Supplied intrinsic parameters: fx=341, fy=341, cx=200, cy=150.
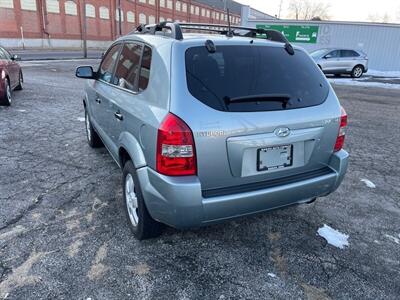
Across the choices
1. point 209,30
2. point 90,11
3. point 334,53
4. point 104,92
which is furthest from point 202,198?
point 90,11

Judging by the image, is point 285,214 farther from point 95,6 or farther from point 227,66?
point 95,6

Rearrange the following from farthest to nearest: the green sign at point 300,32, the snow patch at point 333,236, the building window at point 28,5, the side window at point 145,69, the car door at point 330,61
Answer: the building window at point 28,5 < the green sign at point 300,32 < the car door at point 330,61 < the snow patch at point 333,236 < the side window at point 145,69

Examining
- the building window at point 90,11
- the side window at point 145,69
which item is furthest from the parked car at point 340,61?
the building window at point 90,11

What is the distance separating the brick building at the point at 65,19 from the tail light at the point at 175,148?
30982mm

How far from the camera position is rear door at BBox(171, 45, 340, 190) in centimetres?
243

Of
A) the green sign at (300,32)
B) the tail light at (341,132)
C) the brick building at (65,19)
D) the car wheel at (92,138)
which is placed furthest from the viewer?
the brick building at (65,19)

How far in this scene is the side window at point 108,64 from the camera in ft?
13.2

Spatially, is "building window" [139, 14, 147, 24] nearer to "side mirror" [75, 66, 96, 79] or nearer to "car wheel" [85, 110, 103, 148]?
"car wheel" [85, 110, 103, 148]

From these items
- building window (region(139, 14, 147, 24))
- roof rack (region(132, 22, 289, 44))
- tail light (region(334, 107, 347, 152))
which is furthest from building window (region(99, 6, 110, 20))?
tail light (region(334, 107, 347, 152))

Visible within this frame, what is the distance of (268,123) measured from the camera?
2.56 m

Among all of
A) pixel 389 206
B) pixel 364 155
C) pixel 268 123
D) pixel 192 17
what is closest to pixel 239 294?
pixel 268 123

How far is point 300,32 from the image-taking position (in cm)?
2448

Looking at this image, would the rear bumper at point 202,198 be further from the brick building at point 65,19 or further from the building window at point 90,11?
the building window at point 90,11

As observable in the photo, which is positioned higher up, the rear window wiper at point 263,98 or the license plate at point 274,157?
the rear window wiper at point 263,98
